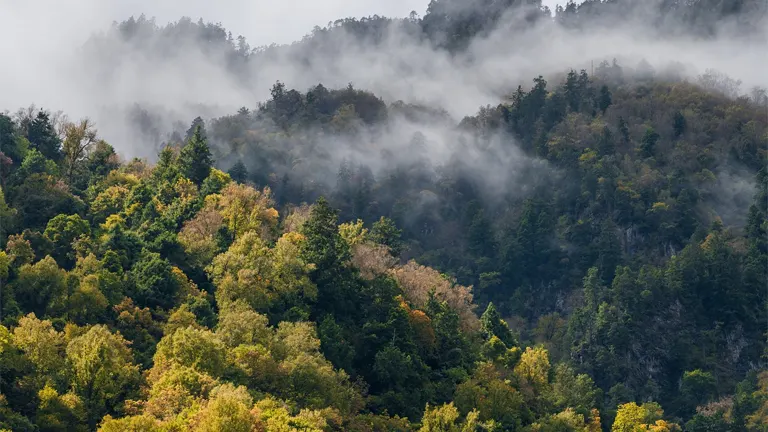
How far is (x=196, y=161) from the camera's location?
364 feet

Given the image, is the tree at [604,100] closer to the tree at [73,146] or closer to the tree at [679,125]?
the tree at [679,125]

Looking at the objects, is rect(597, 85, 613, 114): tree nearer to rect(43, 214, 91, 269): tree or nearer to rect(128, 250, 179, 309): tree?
rect(43, 214, 91, 269): tree

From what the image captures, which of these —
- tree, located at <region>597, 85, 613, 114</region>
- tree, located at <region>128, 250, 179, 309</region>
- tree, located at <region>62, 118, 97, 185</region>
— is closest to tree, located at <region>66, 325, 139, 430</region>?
tree, located at <region>128, 250, 179, 309</region>

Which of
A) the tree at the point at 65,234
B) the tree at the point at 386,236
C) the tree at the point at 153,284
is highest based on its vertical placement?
the tree at the point at 386,236

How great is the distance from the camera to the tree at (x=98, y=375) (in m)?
72.4

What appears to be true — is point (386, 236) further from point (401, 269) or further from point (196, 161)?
point (196, 161)

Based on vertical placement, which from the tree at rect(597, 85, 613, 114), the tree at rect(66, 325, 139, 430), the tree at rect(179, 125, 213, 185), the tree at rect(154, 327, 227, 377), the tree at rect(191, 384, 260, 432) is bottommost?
the tree at rect(191, 384, 260, 432)

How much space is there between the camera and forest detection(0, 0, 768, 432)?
2977 inches

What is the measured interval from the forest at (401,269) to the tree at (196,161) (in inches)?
9.8

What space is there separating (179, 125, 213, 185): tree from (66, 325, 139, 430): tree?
3597cm

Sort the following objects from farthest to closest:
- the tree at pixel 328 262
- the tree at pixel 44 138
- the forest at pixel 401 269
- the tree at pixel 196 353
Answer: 1. the tree at pixel 44 138
2. the tree at pixel 328 262
3. the forest at pixel 401 269
4. the tree at pixel 196 353

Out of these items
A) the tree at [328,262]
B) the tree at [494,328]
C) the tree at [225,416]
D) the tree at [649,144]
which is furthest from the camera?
the tree at [649,144]

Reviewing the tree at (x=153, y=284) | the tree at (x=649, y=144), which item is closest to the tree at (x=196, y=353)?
the tree at (x=153, y=284)

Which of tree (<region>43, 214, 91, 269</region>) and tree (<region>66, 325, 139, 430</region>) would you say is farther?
tree (<region>43, 214, 91, 269</region>)
